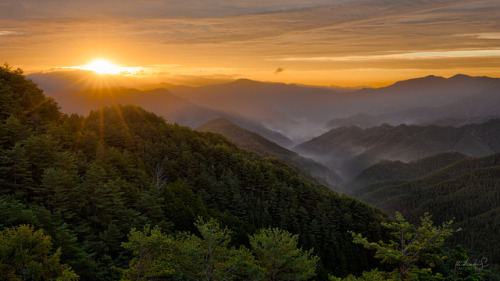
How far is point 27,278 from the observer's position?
2062cm

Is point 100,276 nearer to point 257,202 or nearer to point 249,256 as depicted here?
point 249,256

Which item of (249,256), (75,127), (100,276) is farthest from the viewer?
(75,127)

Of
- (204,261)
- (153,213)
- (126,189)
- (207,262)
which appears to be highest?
(204,261)

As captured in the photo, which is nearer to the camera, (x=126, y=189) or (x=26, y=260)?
(x=26, y=260)

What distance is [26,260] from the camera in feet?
66.5

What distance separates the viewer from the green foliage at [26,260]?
19734 millimetres

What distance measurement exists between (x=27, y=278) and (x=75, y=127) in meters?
55.3

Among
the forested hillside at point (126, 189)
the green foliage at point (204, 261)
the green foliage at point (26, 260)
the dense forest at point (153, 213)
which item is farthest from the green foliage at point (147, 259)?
the green foliage at point (26, 260)

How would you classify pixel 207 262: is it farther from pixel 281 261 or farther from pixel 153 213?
pixel 153 213

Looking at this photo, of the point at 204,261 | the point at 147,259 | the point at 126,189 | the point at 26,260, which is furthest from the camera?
the point at 126,189

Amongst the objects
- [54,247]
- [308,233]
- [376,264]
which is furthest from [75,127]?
[376,264]

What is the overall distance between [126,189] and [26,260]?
84.8 feet

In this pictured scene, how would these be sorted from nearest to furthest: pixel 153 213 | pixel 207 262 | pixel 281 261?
pixel 207 262
pixel 281 261
pixel 153 213

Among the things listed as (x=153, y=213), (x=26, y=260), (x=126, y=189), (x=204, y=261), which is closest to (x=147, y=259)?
(x=204, y=261)
